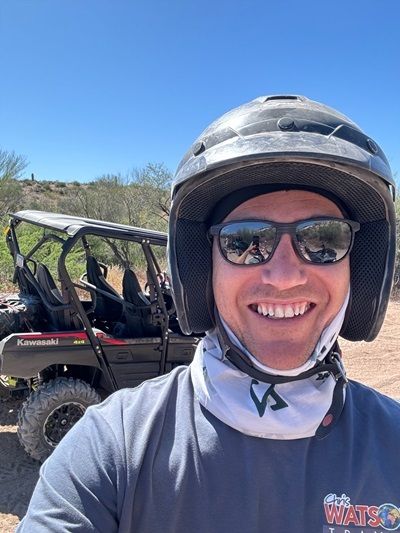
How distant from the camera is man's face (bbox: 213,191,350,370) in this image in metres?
1.19

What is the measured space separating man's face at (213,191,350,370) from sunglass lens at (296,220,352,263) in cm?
2

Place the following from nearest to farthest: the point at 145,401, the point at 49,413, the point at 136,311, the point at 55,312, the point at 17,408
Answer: the point at 145,401
the point at 49,413
the point at 55,312
the point at 136,311
the point at 17,408

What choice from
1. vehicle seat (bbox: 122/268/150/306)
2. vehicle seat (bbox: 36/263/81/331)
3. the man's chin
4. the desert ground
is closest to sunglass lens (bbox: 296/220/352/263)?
the man's chin

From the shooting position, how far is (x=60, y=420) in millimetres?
4203

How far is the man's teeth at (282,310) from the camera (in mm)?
1195

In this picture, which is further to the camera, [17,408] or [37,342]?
[17,408]

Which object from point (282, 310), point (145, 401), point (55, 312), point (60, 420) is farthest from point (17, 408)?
point (282, 310)

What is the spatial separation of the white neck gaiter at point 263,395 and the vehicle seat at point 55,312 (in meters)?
3.28

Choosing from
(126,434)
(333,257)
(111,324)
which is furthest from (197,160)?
(111,324)

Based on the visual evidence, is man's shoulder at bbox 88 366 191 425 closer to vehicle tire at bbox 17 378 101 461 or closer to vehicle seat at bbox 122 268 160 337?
vehicle tire at bbox 17 378 101 461

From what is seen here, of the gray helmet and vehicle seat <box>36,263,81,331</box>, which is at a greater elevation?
the gray helmet

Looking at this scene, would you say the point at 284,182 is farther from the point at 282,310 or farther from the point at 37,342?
the point at 37,342

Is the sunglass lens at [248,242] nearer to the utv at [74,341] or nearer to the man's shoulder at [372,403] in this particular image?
the man's shoulder at [372,403]

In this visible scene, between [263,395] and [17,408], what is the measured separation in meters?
4.84
